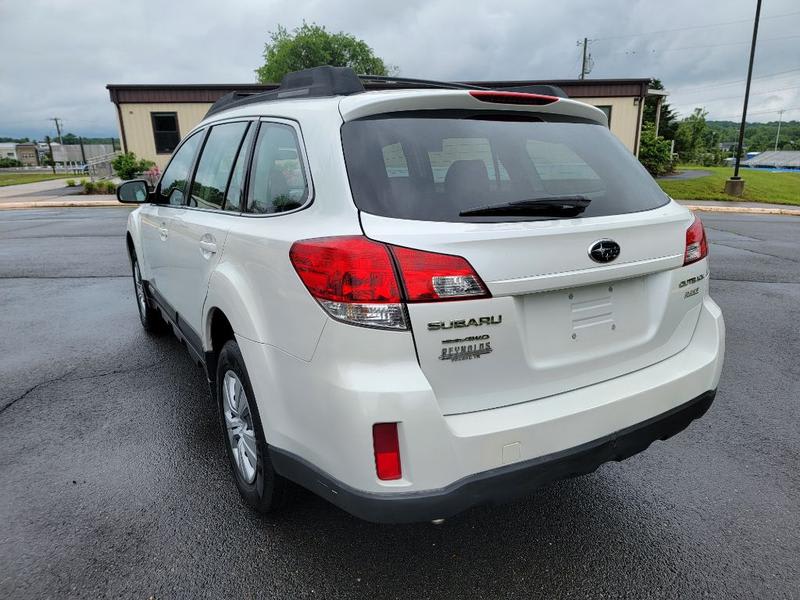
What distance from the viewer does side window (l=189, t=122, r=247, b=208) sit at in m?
2.92

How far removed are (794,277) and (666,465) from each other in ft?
20.6

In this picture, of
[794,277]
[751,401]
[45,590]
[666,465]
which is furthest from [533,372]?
[794,277]

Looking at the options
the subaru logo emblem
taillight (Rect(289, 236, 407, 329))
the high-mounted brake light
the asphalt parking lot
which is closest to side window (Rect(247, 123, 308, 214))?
taillight (Rect(289, 236, 407, 329))

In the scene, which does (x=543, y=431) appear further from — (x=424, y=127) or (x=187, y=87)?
(x=187, y=87)

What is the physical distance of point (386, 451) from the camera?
1.80 m

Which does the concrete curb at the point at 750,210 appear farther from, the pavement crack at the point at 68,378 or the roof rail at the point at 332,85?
the pavement crack at the point at 68,378

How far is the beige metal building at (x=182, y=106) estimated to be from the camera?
23188 mm

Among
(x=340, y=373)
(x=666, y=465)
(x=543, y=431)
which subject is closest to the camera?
(x=340, y=373)

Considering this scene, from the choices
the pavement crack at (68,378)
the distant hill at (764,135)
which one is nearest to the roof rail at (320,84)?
the pavement crack at (68,378)

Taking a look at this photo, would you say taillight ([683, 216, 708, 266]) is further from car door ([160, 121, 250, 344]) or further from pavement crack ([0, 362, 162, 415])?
pavement crack ([0, 362, 162, 415])

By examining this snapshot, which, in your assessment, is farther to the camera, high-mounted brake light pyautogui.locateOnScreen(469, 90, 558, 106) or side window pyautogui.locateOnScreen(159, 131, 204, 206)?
side window pyautogui.locateOnScreen(159, 131, 204, 206)

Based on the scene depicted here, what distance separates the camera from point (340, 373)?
5.93 ft

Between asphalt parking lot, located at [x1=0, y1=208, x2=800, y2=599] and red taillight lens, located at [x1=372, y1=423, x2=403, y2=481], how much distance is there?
65cm

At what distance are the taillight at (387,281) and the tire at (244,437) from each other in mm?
746
